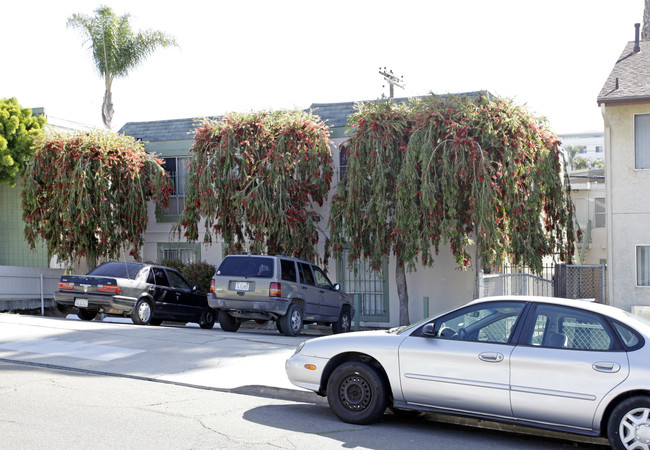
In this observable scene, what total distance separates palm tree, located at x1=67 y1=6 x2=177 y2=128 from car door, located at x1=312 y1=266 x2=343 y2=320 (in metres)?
19.7

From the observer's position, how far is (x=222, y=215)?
782 inches

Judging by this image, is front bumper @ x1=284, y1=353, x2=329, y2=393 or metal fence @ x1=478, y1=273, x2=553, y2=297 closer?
front bumper @ x1=284, y1=353, x2=329, y2=393

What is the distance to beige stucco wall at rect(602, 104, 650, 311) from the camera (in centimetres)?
1614

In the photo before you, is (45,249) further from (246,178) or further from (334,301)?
(334,301)

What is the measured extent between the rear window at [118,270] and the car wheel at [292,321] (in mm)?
3914

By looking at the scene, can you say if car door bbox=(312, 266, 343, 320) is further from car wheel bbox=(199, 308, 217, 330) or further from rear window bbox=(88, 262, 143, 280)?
rear window bbox=(88, 262, 143, 280)

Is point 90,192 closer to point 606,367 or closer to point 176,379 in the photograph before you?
point 176,379

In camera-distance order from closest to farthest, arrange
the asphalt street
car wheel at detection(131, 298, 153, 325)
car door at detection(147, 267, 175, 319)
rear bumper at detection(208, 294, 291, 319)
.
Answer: the asphalt street → rear bumper at detection(208, 294, 291, 319) → car wheel at detection(131, 298, 153, 325) → car door at detection(147, 267, 175, 319)

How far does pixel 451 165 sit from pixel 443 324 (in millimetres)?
9853

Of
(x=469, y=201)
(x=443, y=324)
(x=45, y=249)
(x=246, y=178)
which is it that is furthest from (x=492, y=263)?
(x=45, y=249)

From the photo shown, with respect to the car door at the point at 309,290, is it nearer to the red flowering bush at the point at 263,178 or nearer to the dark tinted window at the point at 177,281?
the red flowering bush at the point at 263,178

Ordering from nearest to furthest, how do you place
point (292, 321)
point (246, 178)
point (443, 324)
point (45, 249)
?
point (443, 324) → point (292, 321) → point (246, 178) → point (45, 249)

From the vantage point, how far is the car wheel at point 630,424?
21.3 feet

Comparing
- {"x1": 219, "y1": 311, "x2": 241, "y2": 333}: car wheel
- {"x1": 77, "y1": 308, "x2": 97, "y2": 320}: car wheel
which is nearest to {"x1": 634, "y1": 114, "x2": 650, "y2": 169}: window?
{"x1": 219, "y1": 311, "x2": 241, "y2": 333}: car wheel
